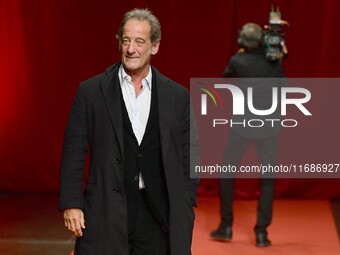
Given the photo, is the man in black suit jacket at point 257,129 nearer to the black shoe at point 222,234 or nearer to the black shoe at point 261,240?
the black shoe at point 261,240

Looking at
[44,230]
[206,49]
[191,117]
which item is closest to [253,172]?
[206,49]

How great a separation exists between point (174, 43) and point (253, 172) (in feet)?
4.19

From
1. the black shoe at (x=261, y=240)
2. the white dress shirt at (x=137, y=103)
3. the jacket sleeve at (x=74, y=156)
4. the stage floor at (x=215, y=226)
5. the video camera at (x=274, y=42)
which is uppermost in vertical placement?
the video camera at (x=274, y=42)

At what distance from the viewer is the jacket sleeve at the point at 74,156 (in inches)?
93.4

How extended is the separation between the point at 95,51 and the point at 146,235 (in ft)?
10.8

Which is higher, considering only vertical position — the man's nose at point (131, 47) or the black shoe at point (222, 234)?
the man's nose at point (131, 47)

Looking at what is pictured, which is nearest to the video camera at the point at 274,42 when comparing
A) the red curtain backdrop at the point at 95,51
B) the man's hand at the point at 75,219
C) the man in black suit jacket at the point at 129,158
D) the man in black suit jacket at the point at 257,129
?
the man in black suit jacket at the point at 257,129

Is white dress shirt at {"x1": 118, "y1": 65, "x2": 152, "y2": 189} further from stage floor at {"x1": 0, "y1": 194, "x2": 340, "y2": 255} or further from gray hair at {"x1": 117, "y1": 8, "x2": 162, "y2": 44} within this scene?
stage floor at {"x1": 0, "y1": 194, "x2": 340, "y2": 255}

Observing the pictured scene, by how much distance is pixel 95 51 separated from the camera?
5.54 metres

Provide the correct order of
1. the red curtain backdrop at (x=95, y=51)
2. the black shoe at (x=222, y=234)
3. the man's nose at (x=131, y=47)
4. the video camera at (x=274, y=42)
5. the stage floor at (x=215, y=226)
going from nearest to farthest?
the man's nose at (x=131, y=47)
the video camera at (x=274, y=42)
the stage floor at (x=215, y=226)
the black shoe at (x=222, y=234)
the red curtain backdrop at (x=95, y=51)

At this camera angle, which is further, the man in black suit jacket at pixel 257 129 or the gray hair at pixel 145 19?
the man in black suit jacket at pixel 257 129

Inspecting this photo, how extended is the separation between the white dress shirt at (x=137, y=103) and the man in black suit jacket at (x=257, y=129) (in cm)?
177

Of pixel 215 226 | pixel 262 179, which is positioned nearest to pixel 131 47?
pixel 262 179

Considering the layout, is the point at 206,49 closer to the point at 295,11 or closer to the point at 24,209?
the point at 295,11
